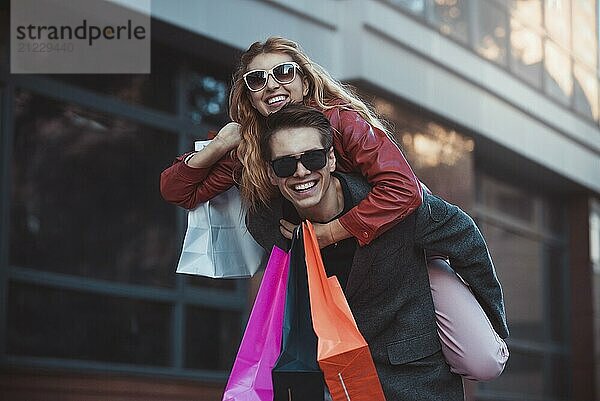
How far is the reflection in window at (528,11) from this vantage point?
43.0 ft

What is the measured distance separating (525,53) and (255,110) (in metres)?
9.47

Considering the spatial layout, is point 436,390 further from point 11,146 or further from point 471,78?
point 471,78

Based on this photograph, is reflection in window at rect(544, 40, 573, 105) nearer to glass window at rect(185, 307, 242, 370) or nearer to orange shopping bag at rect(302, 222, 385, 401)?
glass window at rect(185, 307, 242, 370)

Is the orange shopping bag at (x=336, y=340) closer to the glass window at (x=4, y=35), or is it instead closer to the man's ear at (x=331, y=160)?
the man's ear at (x=331, y=160)

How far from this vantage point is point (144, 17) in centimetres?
846

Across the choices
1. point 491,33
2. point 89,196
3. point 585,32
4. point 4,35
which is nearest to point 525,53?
point 491,33

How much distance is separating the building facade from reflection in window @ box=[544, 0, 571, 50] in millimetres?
938

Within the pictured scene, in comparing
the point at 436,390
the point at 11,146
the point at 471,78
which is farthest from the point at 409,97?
the point at 436,390

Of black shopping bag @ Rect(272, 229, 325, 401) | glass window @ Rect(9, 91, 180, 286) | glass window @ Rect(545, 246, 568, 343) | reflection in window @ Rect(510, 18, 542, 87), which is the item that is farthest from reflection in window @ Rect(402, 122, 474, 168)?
black shopping bag @ Rect(272, 229, 325, 401)

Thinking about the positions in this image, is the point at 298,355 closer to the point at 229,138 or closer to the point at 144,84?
the point at 229,138

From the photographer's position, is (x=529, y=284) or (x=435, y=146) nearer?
(x=435, y=146)

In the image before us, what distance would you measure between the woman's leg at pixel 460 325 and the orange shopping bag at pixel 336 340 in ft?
1.20

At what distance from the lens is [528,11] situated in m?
13.4

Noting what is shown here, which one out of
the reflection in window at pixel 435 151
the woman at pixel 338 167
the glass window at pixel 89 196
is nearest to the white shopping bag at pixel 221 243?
the woman at pixel 338 167
